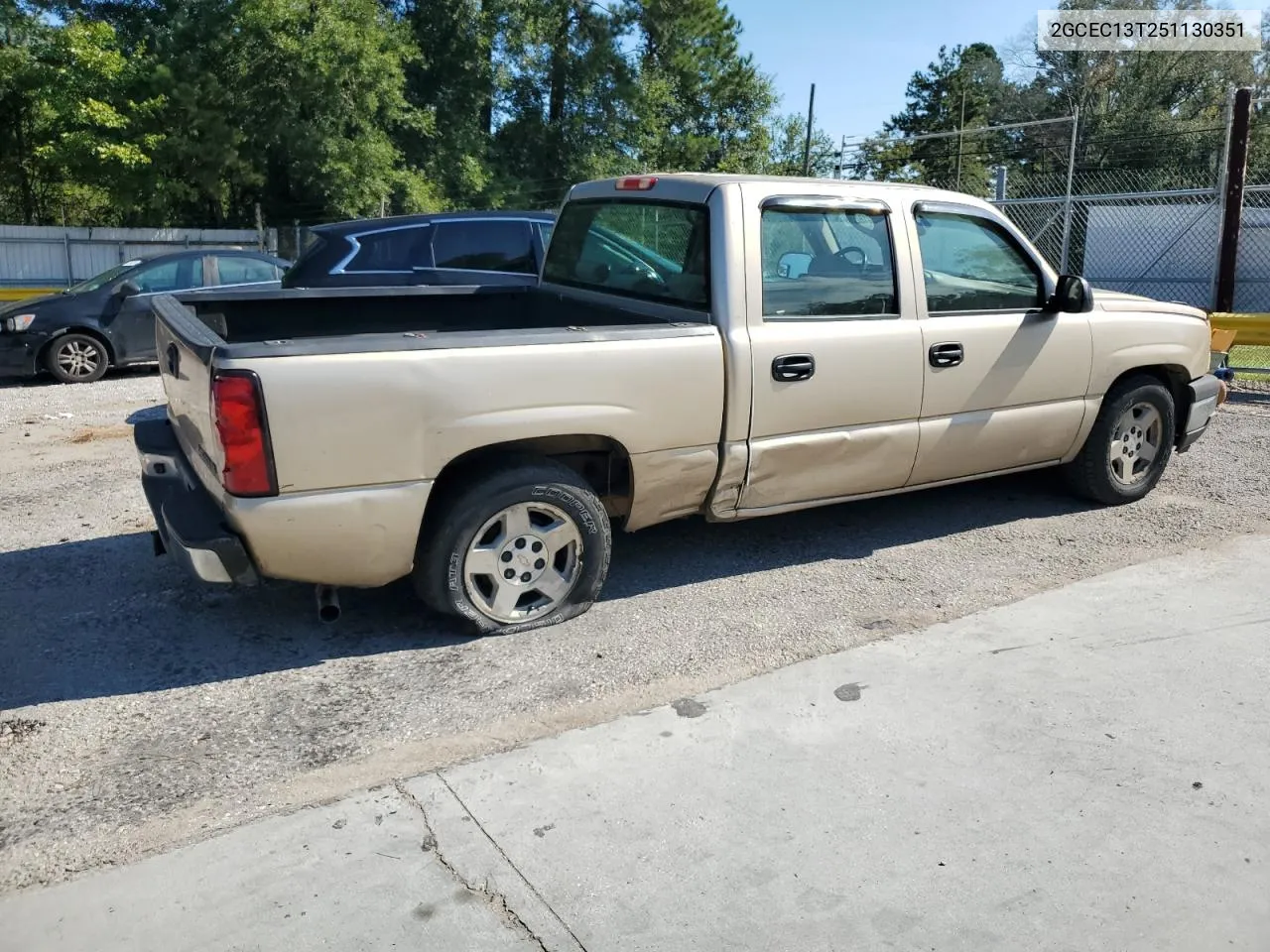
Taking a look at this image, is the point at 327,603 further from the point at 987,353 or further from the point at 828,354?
the point at 987,353

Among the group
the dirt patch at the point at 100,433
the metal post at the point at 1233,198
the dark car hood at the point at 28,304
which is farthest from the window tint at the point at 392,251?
the metal post at the point at 1233,198

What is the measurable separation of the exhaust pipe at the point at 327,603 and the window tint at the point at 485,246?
619cm

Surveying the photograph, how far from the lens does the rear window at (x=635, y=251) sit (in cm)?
483

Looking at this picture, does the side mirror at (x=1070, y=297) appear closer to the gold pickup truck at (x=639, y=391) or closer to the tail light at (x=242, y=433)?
the gold pickup truck at (x=639, y=391)

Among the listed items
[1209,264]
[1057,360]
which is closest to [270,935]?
[1057,360]

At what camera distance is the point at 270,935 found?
267 cm

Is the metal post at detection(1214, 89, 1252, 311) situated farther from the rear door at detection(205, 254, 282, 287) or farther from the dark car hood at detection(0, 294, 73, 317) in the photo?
the dark car hood at detection(0, 294, 73, 317)

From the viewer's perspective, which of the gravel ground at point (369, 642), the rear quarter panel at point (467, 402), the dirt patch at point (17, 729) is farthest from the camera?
the rear quarter panel at point (467, 402)

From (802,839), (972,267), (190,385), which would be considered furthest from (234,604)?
(972,267)

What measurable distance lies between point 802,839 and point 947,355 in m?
2.93

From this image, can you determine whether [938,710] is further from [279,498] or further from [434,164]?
[434,164]

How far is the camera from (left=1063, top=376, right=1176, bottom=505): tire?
6.16 meters

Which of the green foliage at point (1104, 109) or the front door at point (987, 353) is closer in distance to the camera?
the front door at point (987, 353)

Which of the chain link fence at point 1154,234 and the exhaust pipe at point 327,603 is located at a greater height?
the chain link fence at point 1154,234
